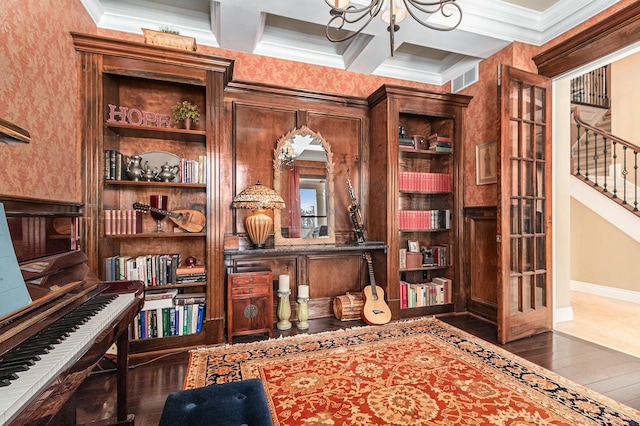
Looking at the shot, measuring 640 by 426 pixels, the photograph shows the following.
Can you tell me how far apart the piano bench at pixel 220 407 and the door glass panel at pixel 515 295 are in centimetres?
259

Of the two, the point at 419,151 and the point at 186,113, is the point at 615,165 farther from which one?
the point at 186,113

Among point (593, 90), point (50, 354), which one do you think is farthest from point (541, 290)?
point (593, 90)

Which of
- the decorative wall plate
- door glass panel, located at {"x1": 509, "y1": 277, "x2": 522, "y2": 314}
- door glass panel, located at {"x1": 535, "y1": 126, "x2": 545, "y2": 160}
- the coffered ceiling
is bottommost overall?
door glass panel, located at {"x1": 509, "y1": 277, "x2": 522, "y2": 314}

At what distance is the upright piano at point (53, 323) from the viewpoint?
78 cm

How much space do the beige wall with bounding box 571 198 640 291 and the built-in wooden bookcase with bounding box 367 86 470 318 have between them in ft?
8.50

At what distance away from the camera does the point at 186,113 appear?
2.85 meters

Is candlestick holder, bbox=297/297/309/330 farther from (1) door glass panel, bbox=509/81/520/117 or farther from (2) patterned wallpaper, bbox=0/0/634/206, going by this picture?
(1) door glass panel, bbox=509/81/520/117

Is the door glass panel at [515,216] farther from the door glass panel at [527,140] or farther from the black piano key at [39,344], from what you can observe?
the black piano key at [39,344]

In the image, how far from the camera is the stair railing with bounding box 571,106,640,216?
4.60 metres

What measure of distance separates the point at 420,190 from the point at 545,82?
1.60 m

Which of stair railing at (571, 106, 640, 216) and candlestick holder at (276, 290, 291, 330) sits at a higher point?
stair railing at (571, 106, 640, 216)

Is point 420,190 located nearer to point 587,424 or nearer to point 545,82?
point 545,82

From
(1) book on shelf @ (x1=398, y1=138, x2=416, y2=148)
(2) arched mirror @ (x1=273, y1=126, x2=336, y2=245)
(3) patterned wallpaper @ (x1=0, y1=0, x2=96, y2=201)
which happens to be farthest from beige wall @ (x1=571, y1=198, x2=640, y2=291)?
(3) patterned wallpaper @ (x1=0, y1=0, x2=96, y2=201)

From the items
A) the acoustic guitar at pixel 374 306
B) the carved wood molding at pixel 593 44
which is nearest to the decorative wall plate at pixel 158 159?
the acoustic guitar at pixel 374 306
